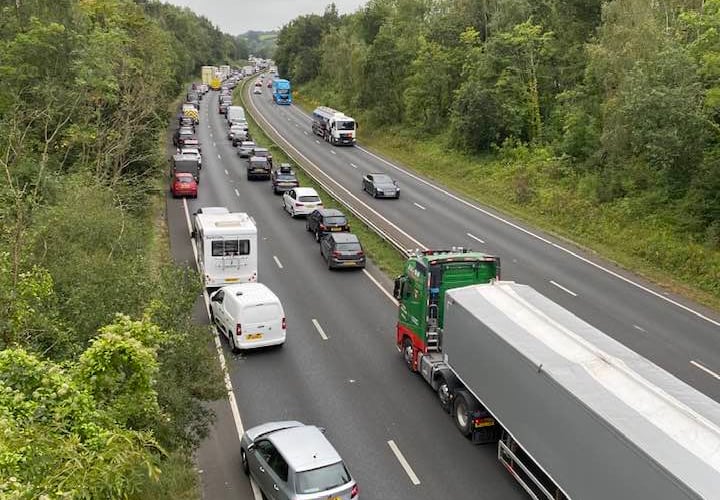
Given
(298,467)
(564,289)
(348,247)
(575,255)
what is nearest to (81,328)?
(298,467)

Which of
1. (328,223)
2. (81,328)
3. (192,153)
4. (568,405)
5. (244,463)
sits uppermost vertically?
(81,328)

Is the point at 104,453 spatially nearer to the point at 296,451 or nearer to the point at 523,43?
the point at 296,451

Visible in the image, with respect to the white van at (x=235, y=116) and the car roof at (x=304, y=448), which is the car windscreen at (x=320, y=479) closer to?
the car roof at (x=304, y=448)

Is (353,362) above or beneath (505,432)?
beneath

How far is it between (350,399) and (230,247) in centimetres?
901

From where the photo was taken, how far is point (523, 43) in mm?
49094

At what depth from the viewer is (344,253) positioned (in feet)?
92.2

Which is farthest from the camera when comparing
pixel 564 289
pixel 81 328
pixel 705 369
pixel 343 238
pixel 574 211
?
pixel 574 211

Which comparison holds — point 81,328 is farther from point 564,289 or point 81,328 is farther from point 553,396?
point 564,289

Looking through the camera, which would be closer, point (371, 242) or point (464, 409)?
point (464, 409)

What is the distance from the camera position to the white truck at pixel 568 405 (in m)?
9.08

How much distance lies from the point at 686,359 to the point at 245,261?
1506 centimetres

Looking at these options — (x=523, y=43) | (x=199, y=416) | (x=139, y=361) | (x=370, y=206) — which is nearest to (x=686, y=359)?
(x=199, y=416)

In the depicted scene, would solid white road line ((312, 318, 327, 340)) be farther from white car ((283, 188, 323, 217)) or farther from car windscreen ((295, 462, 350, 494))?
white car ((283, 188, 323, 217))
